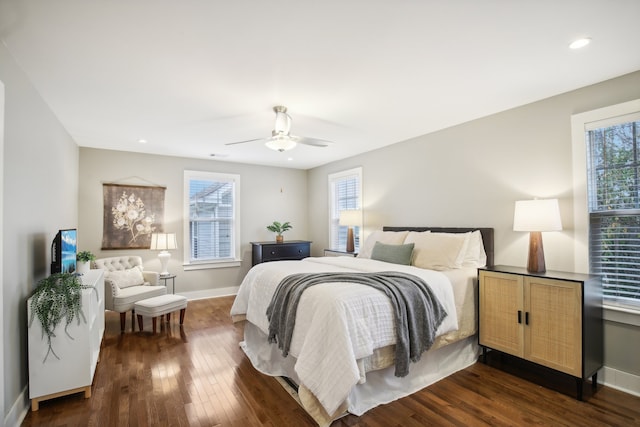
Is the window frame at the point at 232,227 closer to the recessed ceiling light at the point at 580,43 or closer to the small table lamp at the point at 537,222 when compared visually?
the small table lamp at the point at 537,222

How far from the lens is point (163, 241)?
5000 millimetres

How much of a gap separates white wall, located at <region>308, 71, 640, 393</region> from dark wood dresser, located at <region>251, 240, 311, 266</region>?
1.72 m

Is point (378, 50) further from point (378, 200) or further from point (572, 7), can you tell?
point (378, 200)

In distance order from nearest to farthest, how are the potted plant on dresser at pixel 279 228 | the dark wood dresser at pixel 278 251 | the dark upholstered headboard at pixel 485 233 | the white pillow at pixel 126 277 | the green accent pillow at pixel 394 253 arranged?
1. the dark upholstered headboard at pixel 485 233
2. the green accent pillow at pixel 394 253
3. the white pillow at pixel 126 277
4. the dark wood dresser at pixel 278 251
5. the potted plant on dresser at pixel 279 228

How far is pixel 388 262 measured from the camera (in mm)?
3762

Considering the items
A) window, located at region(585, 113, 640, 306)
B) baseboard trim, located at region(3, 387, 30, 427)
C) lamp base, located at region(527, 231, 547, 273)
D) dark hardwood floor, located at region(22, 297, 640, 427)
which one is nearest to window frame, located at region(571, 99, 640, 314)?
window, located at region(585, 113, 640, 306)

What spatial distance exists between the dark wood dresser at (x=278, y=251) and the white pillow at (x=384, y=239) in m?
1.90

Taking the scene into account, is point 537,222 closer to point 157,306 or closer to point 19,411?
point 157,306

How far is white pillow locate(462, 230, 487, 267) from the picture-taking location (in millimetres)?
3395

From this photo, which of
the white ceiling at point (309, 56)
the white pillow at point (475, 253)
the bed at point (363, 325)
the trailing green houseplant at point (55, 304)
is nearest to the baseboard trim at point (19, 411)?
the trailing green houseplant at point (55, 304)

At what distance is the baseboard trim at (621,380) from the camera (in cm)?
250

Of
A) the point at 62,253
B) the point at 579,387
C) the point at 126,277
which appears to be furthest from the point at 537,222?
the point at 126,277

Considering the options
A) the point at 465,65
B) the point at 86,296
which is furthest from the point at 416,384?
the point at 86,296

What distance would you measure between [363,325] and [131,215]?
14.9 feet
